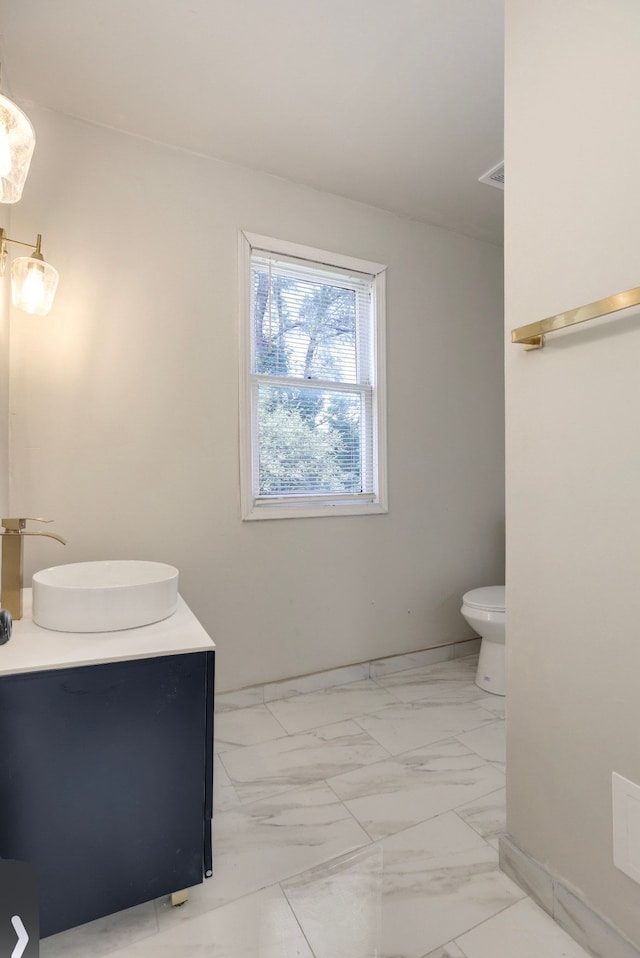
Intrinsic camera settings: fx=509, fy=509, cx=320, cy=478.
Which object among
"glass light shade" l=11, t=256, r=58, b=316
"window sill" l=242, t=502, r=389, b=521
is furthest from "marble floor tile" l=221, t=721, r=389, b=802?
"glass light shade" l=11, t=256, r=58, b=316

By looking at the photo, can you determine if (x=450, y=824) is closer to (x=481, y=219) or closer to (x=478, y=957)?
(x=478, y=957)

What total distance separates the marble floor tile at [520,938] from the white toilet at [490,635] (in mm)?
1232

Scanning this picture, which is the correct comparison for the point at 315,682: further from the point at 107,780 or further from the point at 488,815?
the point at 107,780

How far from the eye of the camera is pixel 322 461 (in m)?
2.47

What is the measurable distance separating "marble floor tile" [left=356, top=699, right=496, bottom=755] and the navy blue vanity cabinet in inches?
37.8

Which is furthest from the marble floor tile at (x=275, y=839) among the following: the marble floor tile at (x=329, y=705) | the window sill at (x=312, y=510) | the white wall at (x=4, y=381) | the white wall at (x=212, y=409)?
the white wall at (x=4, y=381)

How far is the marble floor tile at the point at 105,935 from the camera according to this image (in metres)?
1.10

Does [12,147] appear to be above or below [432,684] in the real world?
above

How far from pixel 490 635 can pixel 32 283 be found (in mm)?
2290

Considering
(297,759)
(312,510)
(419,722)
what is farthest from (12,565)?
(419,722)

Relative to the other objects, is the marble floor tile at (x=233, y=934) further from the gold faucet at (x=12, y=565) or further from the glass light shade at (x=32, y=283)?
the glass light shade at (x=32, y=283)

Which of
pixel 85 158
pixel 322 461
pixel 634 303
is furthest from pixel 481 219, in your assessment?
pixel 634 303

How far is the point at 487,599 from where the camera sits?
2447 millimetres

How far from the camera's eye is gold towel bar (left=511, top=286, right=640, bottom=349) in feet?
3.06
